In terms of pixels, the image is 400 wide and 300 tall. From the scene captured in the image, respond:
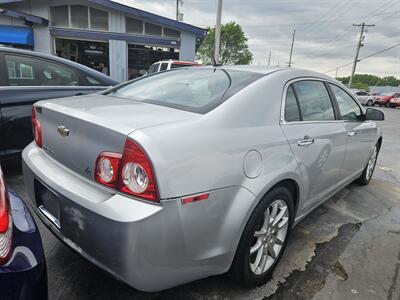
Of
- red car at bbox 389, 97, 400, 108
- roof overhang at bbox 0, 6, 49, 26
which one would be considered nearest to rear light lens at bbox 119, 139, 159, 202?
roof overhang at bbox 0, 6, 49, 26

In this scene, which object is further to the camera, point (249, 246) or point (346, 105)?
point (346, 105)

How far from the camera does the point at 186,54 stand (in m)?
18.2

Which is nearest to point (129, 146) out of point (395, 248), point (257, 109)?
point (257, 109)

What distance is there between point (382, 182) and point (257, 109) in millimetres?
3856

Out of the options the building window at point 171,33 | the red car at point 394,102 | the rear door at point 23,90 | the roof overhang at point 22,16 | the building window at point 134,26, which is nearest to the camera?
the rear door at point 23,90

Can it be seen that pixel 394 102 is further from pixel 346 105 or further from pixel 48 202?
pixel 48 202

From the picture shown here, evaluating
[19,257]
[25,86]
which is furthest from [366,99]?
[19,257]

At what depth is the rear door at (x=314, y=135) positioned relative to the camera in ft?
7.95

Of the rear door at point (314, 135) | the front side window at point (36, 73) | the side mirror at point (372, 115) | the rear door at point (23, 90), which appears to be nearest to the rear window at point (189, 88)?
the rear door at point (314, 135)

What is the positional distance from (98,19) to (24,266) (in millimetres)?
18026

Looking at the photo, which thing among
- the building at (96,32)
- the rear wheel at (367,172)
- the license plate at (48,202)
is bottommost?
the rear wheel at (367,172)

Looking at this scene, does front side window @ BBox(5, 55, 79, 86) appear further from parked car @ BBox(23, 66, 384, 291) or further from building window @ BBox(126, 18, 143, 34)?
building window @ BBox(126, 18, 143, 34)

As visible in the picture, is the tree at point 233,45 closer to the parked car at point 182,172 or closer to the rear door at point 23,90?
the rear door at point 23,90

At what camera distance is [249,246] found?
2.06 m
